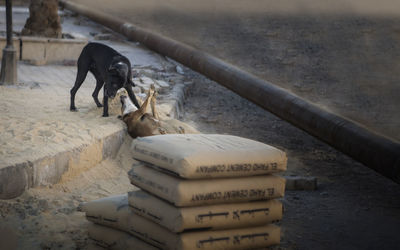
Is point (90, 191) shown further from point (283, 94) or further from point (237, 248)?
point (283, 94)

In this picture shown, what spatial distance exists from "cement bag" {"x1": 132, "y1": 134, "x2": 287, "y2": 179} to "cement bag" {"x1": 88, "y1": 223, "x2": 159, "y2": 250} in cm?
56

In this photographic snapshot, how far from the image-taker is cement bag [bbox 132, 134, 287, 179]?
354 cm

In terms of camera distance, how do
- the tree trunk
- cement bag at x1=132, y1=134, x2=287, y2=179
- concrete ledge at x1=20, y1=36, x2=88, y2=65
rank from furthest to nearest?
the tree trunk, concrete ledge at x1=20, y1=36, x2=88, y2=65, cement bag at x1=132, y1=134, x2=287, y2=179

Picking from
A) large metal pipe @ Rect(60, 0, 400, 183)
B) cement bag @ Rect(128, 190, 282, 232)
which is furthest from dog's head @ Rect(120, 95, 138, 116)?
cement bag @ Rect(128, 190, 282, 232)

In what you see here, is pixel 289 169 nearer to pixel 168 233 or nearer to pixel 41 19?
pixel 168 233

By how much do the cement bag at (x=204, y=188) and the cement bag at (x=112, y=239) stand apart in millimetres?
370

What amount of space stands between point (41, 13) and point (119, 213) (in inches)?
309

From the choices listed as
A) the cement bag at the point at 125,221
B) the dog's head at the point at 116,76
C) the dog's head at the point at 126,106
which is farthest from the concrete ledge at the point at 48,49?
the cement bag at the point at 125,221

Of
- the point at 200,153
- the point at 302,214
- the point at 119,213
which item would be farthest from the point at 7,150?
the point at 302,214

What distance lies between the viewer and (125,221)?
12.8 feet

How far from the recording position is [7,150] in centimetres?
476

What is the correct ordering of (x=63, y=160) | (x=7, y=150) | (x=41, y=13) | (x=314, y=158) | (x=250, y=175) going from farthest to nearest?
(x=41, y=13) → (x=314, y=158) → (x=63, y=160) → (x=7, y=150) → (x=250, y=175)

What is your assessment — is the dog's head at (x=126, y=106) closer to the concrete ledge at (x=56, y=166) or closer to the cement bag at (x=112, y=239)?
the concrete ledge at (x=56, y=166)

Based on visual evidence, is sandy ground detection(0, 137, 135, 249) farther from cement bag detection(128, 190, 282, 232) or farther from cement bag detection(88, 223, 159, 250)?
cement bag detection(128, 190, 282, 232)
